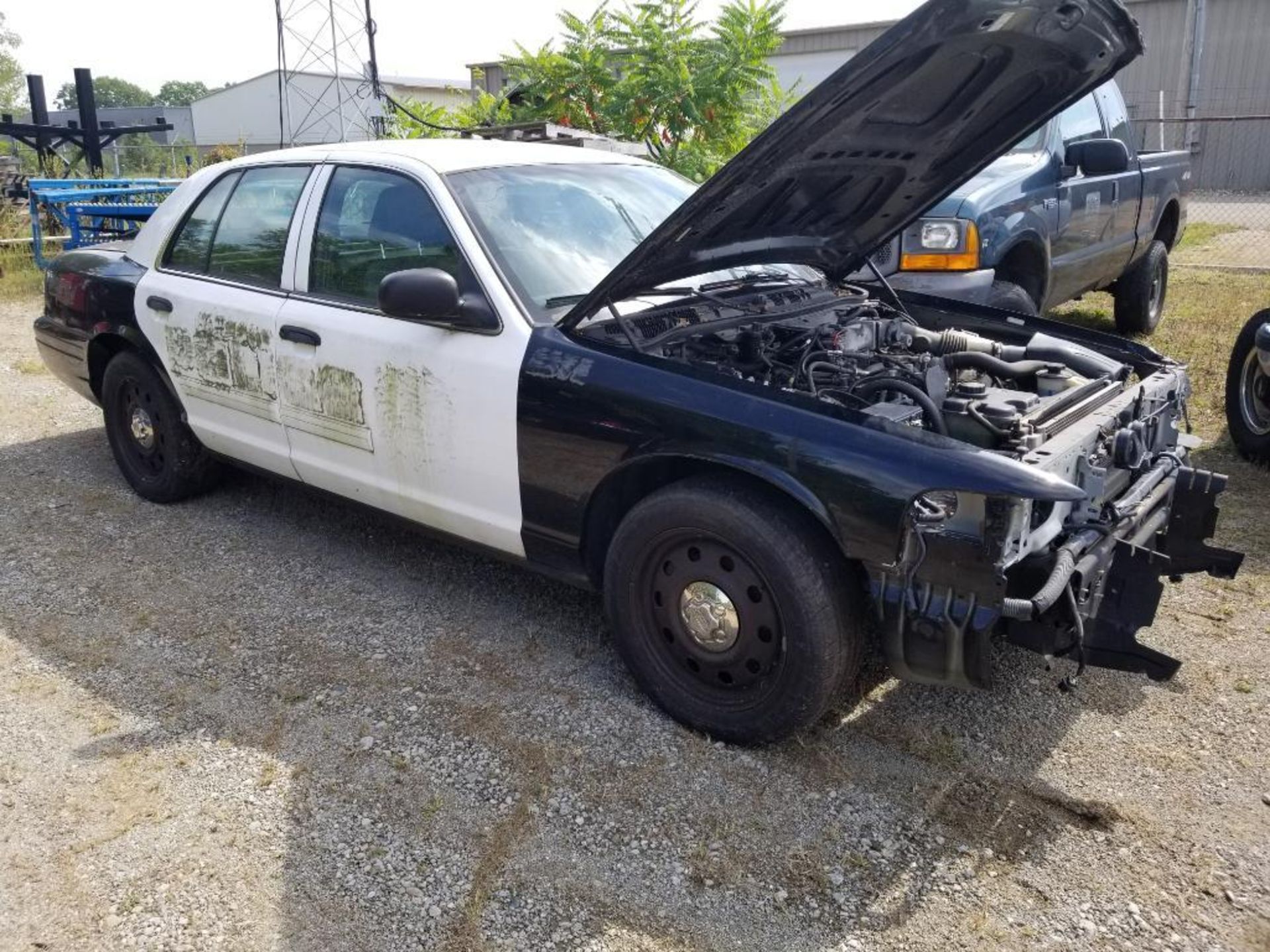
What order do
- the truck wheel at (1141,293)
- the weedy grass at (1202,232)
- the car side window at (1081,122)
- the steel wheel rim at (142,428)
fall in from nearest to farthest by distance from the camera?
the steel wheel rim at (142,428)
the car side window at (1081,122)
the truck wheel at (1141,293)
the weedy grass at (1202,232)

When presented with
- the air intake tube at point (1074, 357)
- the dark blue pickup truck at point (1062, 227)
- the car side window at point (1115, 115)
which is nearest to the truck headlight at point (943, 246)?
the dark blue pickup truck at point (1062, 227)

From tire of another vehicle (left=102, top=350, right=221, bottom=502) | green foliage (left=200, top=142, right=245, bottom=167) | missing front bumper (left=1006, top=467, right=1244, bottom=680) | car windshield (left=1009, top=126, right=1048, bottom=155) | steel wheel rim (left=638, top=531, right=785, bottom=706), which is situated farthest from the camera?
green foliage (left=200, top=142, right=245, bottom=167)

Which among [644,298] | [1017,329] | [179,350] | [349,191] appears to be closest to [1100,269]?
[1017,329]

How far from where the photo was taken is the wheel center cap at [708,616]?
3.11 metres

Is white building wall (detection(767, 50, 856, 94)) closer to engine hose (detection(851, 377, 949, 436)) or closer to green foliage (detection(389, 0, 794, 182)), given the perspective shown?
green foliage (detection(389, 0, 794, 182))

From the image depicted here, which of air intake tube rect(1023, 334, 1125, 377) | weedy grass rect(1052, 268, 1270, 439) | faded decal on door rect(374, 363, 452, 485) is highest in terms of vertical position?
air intake tube rect(1023, 334, 1125, 377)

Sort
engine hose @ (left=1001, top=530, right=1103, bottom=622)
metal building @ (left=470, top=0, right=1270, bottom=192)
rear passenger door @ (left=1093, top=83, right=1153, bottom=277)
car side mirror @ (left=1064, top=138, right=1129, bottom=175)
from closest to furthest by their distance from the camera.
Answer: engine hose @ (left=1001, top=530, right=1103, bottom=622)
car side mirror @ (left=1064, top=138, right=1129, bottom=175)
rear passenger door @ (left=1093, top=83, right=1153, bottom=277)
metal building @ (left=470, top=0, right=1270, bottom=192)

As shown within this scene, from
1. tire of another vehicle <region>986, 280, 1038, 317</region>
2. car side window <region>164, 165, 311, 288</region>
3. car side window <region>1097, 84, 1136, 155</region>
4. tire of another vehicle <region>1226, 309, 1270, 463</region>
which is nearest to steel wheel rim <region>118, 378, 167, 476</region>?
car side window <region>164, 165, 311, 288</region>

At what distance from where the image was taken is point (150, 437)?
5234 millimetres

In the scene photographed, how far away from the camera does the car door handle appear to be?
3992mm

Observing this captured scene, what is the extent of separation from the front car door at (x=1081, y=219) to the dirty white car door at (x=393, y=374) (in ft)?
14.6

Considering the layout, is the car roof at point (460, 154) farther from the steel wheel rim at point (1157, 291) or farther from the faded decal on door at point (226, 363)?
the steel wheel rim at point (1157, 291)

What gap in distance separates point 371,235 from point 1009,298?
3.58 meters

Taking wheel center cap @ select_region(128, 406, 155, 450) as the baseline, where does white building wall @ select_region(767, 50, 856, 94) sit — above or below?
above
